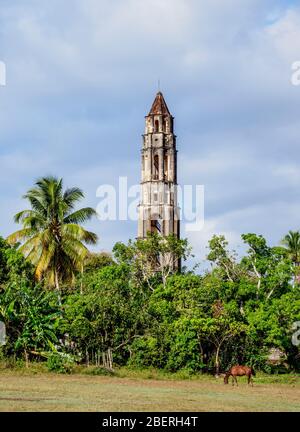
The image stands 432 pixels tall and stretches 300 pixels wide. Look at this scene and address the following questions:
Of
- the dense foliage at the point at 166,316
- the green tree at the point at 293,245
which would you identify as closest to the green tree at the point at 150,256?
the dense foliage at the point at 166,316

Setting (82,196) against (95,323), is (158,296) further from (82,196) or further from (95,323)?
(82,196)

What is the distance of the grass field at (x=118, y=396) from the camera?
1561cm

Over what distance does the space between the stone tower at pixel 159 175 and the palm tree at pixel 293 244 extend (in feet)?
34.1

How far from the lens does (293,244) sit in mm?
59938

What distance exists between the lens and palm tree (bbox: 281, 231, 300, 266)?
59.1 meters

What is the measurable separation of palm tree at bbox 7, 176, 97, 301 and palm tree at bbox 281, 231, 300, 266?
26.9 metres

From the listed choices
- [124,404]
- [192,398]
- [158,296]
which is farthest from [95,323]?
[124,404]

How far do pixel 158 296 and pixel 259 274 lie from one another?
4.95 metres

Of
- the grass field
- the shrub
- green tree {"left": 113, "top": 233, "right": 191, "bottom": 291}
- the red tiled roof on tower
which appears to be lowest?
the grass field

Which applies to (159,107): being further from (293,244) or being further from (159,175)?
(293,244)

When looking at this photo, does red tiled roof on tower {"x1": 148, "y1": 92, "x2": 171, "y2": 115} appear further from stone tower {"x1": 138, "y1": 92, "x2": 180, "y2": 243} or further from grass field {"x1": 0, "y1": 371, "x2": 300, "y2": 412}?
grass field {"x1": 0, "y1": 371, "x2": 300, "y2": 412}

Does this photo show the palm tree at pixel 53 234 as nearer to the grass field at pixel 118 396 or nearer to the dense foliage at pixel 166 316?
the dense foliage at pixel 166 316

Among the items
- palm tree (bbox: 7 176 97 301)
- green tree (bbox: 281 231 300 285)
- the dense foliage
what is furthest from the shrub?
green tree (bbox: 281 231 300 285)

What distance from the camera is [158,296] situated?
34.0 metres
